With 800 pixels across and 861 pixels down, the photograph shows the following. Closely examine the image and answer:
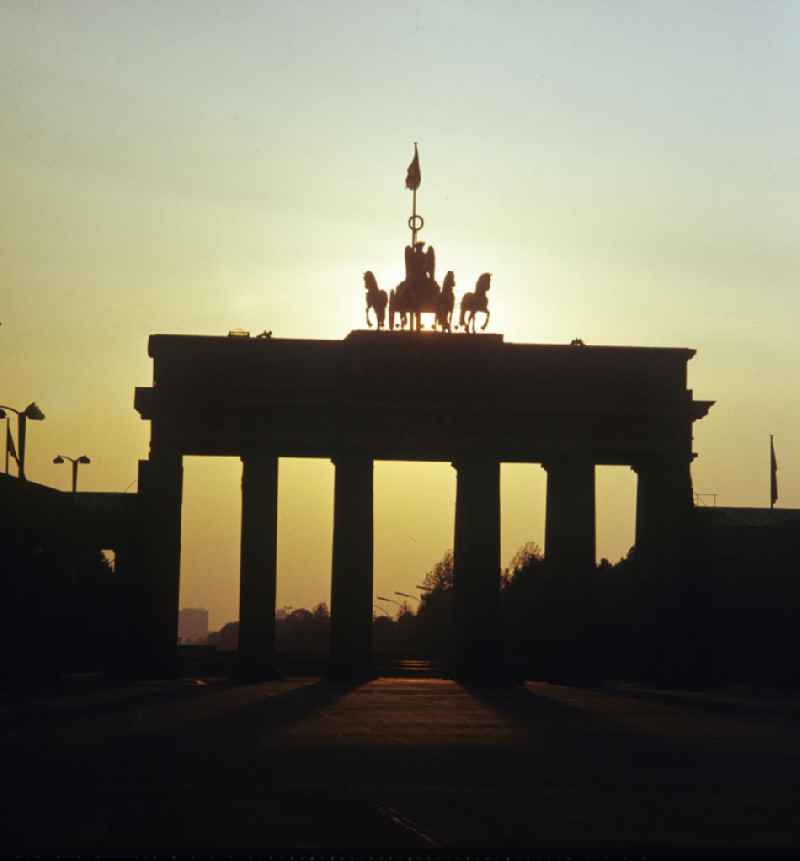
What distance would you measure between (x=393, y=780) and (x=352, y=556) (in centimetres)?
6294

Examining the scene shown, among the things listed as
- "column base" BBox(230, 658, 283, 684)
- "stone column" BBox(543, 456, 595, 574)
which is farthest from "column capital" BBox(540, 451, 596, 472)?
"column base" BBox(230, 658, 283, 684)

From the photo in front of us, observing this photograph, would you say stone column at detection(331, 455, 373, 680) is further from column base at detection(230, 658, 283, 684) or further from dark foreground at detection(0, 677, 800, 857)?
dark foreground at detection(0, 677, 800, 857)

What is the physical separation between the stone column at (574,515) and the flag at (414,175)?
53.1 ft

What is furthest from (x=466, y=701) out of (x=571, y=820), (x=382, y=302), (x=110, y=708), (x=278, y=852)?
(x=278, y=852)

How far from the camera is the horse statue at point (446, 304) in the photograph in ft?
309

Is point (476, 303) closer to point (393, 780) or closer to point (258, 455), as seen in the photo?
point (258, 455)

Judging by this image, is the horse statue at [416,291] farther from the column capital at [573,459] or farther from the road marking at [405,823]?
the road marking at [405,823]


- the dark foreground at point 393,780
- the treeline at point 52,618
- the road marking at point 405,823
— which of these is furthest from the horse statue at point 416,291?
the road marking at point 405,823

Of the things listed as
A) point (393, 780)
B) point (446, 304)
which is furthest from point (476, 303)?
point (393, 780)

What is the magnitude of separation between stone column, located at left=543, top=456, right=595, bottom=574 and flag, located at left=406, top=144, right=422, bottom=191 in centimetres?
1618

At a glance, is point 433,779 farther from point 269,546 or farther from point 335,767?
point 269,546

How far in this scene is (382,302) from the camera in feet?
310

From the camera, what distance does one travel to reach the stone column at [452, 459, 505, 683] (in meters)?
93.8

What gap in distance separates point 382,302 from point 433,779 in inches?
2506
